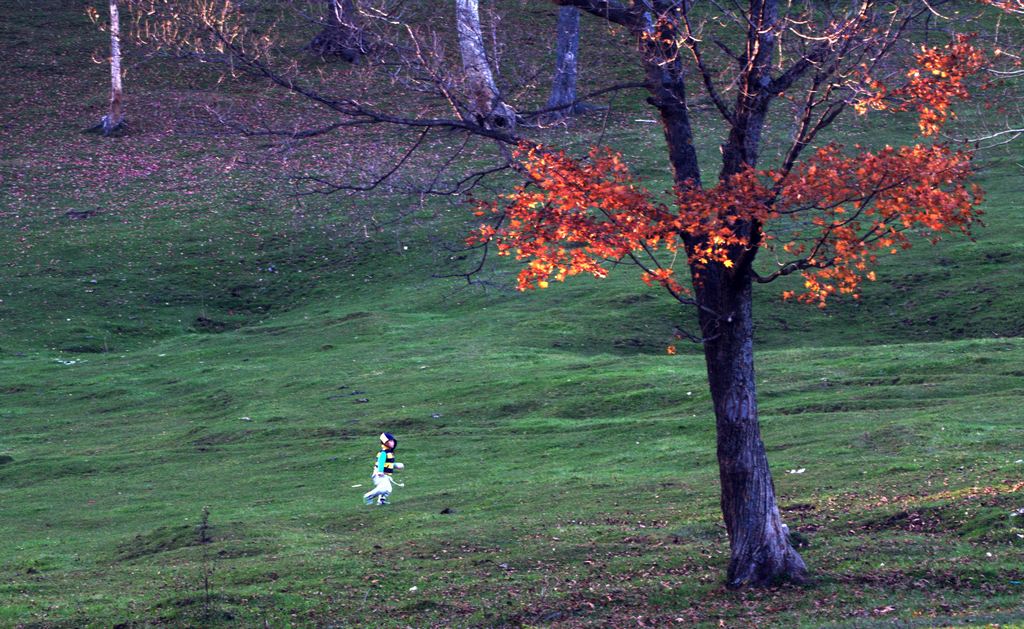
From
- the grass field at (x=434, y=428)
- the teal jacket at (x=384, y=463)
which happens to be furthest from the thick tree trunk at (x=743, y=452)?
the teal jacket at (x=384, y=463)

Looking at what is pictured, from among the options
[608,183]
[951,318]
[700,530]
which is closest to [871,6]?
[608,183]

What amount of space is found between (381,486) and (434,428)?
5.06m

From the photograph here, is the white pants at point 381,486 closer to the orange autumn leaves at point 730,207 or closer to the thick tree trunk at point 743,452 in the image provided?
the thick tree trunk at point 743,452

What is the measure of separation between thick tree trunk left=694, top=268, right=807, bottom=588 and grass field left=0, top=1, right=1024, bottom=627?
0.49 meters

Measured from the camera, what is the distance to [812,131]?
11.7 metres

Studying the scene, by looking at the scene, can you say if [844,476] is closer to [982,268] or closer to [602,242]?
[602,242]

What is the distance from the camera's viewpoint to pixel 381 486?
19.2m

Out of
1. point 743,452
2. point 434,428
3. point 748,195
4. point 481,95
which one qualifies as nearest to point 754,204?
point 748,195

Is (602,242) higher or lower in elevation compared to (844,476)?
higher

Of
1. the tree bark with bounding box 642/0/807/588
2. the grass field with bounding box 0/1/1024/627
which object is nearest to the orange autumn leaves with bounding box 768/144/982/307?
the tree bark with bounding box 642/0/807/588

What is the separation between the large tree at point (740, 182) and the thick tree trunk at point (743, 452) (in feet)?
0.05

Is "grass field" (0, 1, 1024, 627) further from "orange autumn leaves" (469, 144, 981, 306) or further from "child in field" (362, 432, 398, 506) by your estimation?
"orange autumn leaves" (469, 144, 981, 306)

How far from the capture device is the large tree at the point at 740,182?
A: 11.1m

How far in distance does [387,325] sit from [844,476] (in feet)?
63.0
